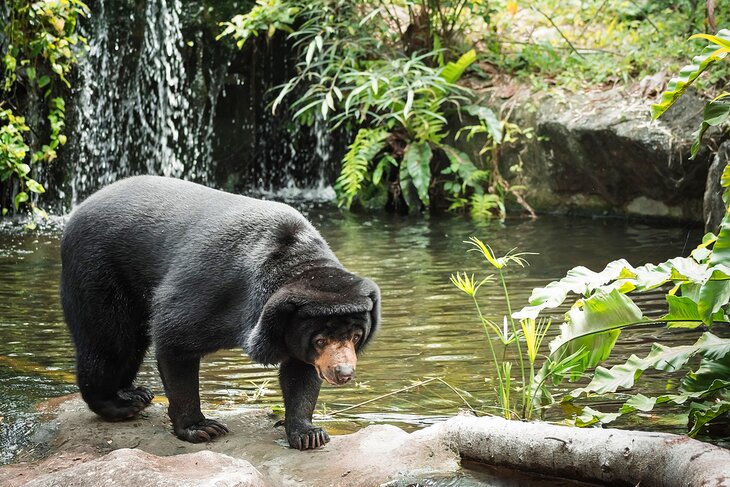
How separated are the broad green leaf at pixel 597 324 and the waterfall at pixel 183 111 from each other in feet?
35.3

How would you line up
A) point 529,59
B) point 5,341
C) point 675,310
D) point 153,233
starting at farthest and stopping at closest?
point 529,59
point 5,341
point 153,233
point 675,310

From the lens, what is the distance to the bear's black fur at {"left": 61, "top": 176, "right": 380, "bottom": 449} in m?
4.10

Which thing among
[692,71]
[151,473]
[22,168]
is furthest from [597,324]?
[22,168]

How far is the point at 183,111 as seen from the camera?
15.3m

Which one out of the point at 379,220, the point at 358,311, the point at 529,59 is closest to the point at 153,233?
the point at 358,311

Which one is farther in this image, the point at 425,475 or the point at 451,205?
the point at 451,205

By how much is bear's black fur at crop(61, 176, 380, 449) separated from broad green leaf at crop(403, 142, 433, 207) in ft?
26.6

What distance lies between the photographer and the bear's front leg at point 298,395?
14.3 feet

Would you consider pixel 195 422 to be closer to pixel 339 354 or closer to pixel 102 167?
pixel 339 354

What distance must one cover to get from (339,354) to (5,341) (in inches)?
141

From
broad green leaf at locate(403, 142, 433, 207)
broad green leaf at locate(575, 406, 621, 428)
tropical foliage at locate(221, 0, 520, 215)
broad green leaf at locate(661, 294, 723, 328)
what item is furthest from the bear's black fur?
broad green leaf at locate(403, 142, 433, 207)

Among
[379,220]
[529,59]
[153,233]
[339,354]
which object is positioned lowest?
[379,220]

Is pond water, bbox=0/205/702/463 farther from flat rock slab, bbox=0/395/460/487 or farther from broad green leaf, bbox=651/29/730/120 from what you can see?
broad green leaf, bbox=651/29/730/120

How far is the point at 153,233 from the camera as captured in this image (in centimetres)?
468
